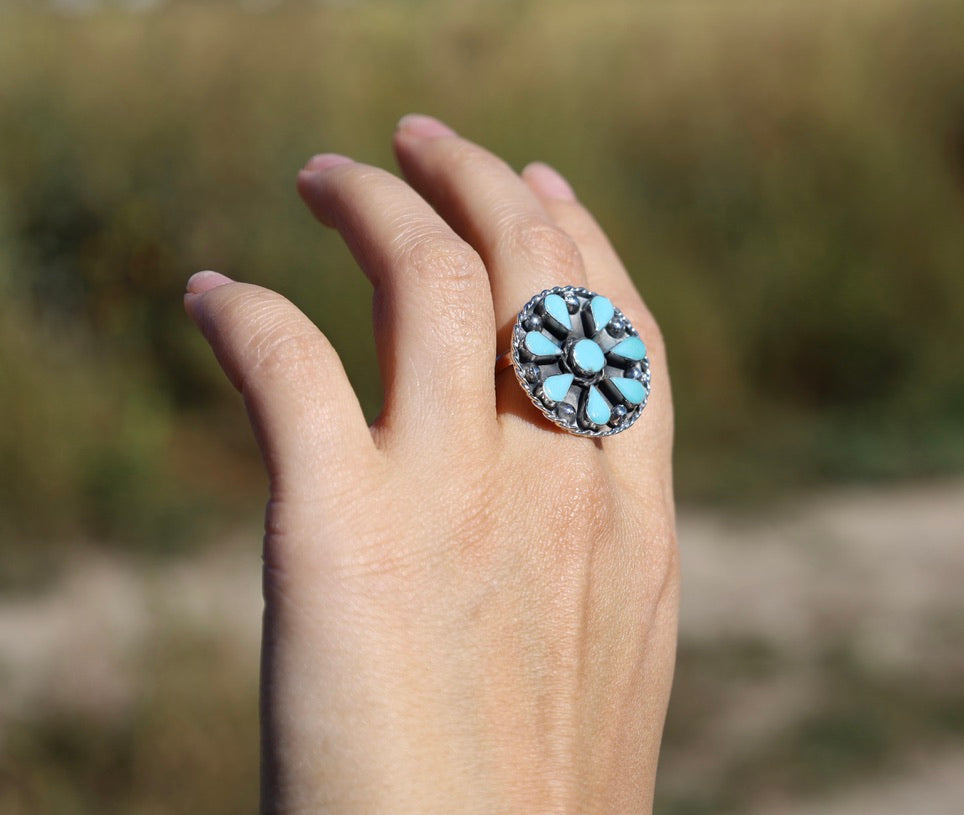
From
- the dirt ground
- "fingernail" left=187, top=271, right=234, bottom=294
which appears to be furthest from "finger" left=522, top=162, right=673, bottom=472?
the dirt ground

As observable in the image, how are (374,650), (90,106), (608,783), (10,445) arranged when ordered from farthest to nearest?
(90,106), (10,445), (608,783), (374,650)

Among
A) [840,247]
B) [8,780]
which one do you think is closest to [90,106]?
[8,780]

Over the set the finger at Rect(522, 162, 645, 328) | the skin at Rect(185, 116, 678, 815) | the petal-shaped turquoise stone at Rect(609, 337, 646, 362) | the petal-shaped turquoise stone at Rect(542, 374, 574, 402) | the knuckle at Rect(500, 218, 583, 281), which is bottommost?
the skin at Rect(185, 116, 678, 815)

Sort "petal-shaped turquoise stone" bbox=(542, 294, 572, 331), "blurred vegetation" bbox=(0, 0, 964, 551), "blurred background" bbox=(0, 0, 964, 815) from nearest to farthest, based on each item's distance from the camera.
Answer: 1. "petal-shaped turquoise stone" bbox=(542, 294, 572, 331)
2. "blurred background" bbox=(0, 0, 964, 815)
3. "blurred vegetation" bbox=(0, 0, 964, 551)

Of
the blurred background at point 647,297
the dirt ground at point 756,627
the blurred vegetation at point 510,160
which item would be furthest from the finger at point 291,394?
the blurred vegetation at point 510,160

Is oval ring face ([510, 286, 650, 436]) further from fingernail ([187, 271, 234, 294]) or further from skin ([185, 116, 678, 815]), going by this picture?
fingernail ([187, 271, 234, 294])

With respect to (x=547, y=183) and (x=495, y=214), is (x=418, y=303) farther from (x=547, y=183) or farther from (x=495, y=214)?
(x=547, y=183)

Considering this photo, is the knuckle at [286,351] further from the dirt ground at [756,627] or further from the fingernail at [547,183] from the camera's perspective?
the dirt ground at [756,627]

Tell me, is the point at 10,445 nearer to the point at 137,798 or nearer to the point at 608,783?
the point at 137,798
